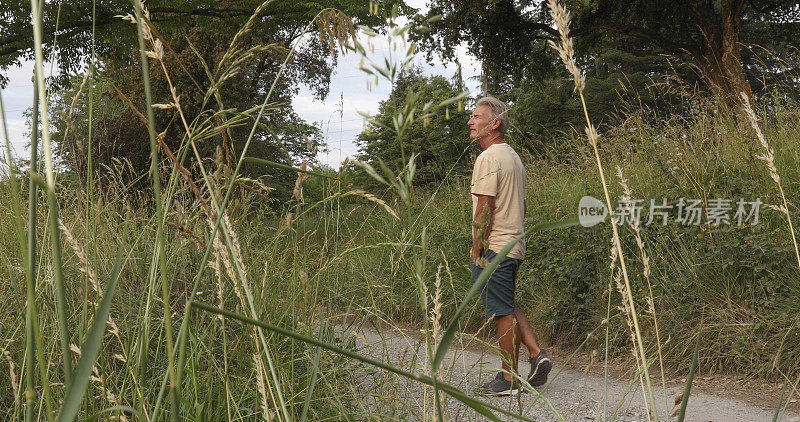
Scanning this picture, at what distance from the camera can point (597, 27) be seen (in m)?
13.2

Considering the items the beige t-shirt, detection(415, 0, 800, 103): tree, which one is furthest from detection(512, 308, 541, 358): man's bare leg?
detection(415, 0, 800, 103): tree

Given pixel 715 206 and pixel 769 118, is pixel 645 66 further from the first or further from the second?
pixel 715 206

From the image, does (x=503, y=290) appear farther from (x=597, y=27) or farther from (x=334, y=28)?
(x=597, y=27)

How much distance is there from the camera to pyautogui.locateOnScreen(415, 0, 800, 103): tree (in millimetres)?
12250

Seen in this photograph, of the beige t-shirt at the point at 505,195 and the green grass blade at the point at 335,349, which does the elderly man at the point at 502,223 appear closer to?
the beige t-shirt at the point at 505,195

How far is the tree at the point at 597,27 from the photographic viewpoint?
1225cm

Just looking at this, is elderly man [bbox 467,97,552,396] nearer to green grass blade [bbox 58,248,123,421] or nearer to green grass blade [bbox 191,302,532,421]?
green grass blade [bbox 191,302,532,421]

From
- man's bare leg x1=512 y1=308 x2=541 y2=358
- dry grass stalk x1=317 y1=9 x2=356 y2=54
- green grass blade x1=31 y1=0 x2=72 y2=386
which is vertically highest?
dry grass stalk x1=317 y1=9 x2=356 y2=54


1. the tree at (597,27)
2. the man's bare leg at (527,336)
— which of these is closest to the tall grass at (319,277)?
the man's bare leg at (527,336)

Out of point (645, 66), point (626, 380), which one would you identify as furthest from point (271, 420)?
point (645, 66)

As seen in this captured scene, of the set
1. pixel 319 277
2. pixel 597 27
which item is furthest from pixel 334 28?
pixel 597 27

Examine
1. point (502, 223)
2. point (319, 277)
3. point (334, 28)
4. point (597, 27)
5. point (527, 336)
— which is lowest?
point (527, 336)

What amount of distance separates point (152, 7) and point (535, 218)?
6.62m

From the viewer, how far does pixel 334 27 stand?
1174 mm
